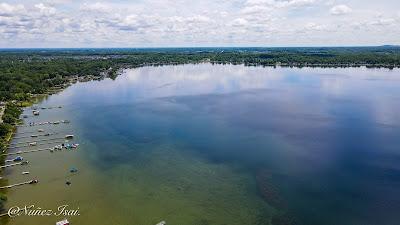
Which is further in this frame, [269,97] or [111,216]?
[269,97]

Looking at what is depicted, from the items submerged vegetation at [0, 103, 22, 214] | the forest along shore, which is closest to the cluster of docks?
the forest along shore

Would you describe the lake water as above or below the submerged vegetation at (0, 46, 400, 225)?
below

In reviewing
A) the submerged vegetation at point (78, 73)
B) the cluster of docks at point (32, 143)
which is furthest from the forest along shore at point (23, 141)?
the submerged vegetation at point (78, 73)

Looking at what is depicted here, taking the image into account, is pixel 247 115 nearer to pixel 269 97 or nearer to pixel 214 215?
pixel 269 97

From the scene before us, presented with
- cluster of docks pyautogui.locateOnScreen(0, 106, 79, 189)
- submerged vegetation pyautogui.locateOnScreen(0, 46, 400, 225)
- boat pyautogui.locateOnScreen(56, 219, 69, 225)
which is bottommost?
boat pyautogui.locateOnScreen(56, 219, 69, 225)

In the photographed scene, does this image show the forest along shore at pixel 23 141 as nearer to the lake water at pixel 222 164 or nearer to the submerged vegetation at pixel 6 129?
the submerged vegetation at pixel 6 129

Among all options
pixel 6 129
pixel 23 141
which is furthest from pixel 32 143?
pixel 6 129

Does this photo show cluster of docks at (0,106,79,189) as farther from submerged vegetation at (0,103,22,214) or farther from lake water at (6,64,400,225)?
lake water at (6,64,400,225)

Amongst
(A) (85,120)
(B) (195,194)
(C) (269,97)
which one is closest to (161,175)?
(B) (195,194)
